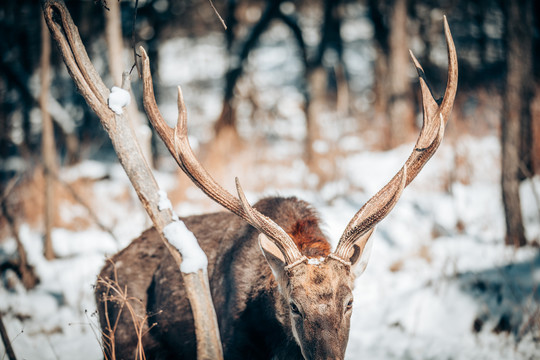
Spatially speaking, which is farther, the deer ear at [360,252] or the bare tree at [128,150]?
the deer ear at [360,252]

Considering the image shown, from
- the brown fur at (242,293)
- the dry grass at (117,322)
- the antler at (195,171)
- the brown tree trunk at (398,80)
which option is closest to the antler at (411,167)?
the brown fur at (242,293)

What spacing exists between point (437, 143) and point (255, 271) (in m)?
1.55

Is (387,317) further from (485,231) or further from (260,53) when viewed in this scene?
(260,53)

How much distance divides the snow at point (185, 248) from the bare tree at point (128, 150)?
0.03 m

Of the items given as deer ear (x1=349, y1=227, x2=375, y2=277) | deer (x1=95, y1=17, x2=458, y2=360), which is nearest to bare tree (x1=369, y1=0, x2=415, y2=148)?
deer (x1=95, y1=17, x2=458, y2=360)

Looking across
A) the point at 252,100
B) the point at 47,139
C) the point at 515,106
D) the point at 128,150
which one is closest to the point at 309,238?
the point at 128,150

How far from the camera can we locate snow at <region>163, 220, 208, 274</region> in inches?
94.0

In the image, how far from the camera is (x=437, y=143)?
2543 mm

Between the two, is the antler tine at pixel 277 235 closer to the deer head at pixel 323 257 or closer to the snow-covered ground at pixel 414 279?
the deer head at pixel 323 257

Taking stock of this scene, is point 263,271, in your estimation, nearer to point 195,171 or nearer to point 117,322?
point 195,171

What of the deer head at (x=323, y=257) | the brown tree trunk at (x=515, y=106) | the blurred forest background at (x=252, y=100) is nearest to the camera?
the deer head at (x=323, y=257)

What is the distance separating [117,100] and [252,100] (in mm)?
8733

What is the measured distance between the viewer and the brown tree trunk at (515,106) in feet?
16.4

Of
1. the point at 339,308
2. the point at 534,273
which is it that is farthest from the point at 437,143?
the point at 534,273
